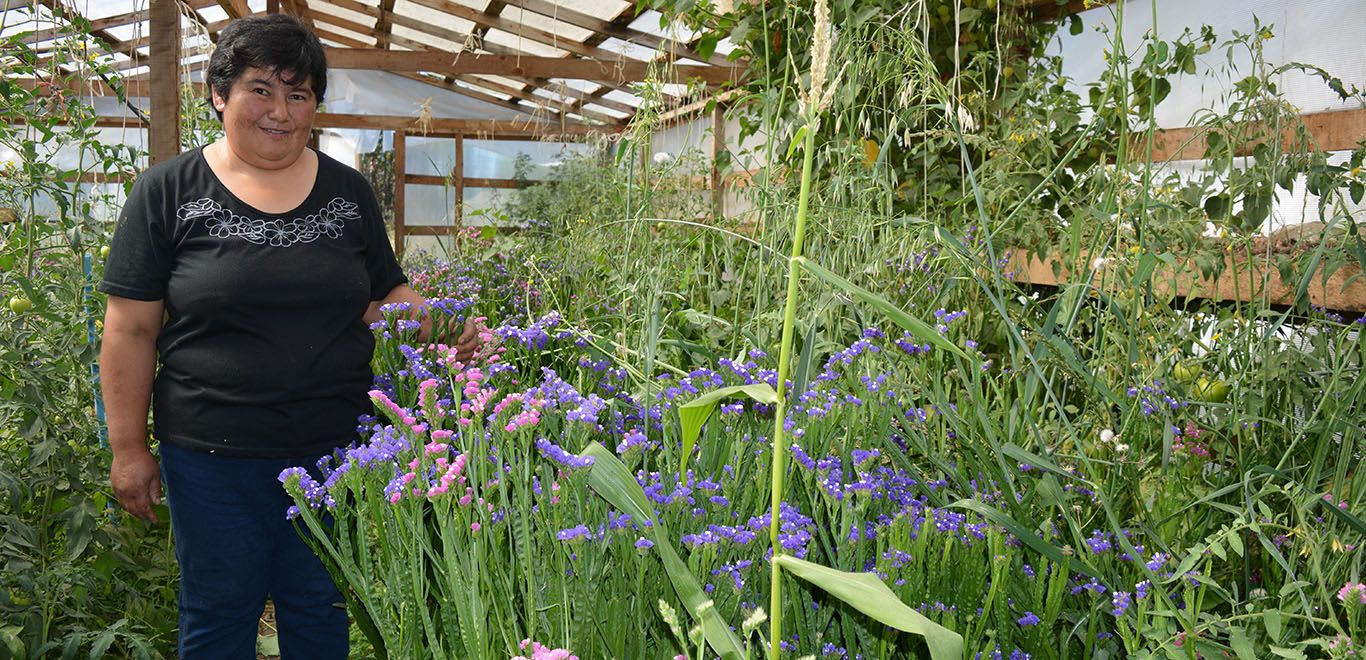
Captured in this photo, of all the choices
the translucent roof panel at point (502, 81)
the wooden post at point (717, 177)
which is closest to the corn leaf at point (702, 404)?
the wooden post at point (717, 177)

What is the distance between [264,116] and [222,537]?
78cm

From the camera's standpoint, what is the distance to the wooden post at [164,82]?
10.1 feet

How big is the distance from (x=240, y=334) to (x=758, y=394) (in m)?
A: 1.45

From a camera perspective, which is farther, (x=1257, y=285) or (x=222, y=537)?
(x=1257, y=285)

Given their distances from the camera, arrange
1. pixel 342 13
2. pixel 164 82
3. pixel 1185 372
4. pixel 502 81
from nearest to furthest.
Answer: pixel 1185 372, pixel 164 82, pixel 342 13, pixel 502 81

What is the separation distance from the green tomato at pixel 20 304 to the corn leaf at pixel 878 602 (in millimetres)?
2214

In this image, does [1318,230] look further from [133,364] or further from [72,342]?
[72,342]

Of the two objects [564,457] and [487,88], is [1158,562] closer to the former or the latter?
[564,457]

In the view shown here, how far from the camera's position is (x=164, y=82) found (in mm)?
3080

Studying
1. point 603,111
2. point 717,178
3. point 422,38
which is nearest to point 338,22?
point 422,38

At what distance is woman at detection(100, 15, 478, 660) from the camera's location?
1.87 metres

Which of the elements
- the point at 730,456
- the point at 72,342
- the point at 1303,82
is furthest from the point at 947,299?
the point at 72,342

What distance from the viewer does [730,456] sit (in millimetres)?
1457

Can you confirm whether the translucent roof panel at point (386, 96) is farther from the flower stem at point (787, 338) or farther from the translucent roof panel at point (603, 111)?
the flower stem at point (787, 338)
